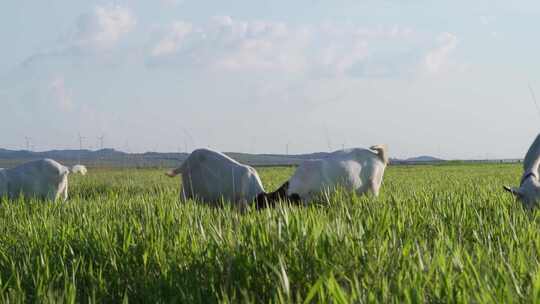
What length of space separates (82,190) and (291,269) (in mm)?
10531

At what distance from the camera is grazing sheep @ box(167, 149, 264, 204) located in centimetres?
688

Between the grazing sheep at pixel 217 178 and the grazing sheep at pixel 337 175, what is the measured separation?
38cm

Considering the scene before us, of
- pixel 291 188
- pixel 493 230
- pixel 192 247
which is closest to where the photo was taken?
pixel 192 247

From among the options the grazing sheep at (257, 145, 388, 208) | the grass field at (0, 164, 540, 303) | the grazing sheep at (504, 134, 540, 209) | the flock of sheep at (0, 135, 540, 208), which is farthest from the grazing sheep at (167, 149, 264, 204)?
the grass field at (0, 164, 540, 303)

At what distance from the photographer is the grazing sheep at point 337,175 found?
22.7 ft

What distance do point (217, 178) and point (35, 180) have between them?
9.57 ft

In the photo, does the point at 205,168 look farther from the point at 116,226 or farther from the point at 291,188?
the point at 116,226

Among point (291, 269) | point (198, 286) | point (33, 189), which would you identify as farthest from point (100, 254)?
point (33, 189)

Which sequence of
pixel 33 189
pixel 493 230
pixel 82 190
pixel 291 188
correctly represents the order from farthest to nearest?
pixel 82 190, pixel 33 189, pixel 291 188, pixel 493 230

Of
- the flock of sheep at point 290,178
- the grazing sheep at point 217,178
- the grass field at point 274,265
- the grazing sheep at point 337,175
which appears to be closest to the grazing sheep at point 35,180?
the flock of sheep at point 290,178

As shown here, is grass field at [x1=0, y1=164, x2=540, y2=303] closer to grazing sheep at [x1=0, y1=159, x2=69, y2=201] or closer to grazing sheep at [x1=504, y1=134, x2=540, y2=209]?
grazing sheep at [x1=504, y1=134, x2=540, y2=209]

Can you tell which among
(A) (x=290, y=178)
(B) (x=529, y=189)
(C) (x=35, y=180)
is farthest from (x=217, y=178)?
(B) (x=529, y=189)

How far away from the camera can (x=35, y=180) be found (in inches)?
319

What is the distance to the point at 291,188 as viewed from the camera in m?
7.00
